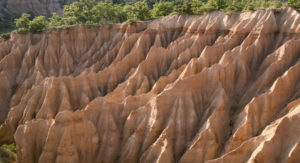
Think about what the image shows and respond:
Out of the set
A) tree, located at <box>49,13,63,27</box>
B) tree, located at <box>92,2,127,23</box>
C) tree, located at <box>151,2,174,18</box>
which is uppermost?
tree, located at <box>151,2,174,18</box>

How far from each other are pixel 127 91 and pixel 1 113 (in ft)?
49.1

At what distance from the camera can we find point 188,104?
2336cm

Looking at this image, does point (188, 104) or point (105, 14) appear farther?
point (105, 14)

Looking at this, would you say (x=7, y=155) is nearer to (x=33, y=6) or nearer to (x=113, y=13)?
(x=113, y=13)

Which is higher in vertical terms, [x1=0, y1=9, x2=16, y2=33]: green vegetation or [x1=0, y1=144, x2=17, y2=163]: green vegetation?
[x1=0, y1=144, x2=17, y2=163]: green vegetation

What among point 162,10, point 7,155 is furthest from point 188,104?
point 162,10

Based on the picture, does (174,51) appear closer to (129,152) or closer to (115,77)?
(115,77)

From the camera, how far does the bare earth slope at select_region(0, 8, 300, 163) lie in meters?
20.3

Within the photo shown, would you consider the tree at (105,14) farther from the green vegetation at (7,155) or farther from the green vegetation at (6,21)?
the green vegetation at (6,21)

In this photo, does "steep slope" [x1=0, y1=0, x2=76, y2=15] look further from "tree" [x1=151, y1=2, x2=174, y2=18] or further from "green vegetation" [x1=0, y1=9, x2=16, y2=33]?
"tree" [x1=151, y1=2, x2=174, y2=18]

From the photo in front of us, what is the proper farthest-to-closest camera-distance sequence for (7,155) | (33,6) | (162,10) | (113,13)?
(33,6), (113,13), (162,10), (7,155)

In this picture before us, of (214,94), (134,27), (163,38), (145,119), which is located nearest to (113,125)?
(145,119)

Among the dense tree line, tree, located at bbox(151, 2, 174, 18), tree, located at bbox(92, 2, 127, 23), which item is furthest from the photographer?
tree, located at bbox(92, 2, 127, 23)

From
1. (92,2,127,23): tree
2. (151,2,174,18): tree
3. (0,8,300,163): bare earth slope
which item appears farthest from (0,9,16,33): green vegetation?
(0,8,300,163): bare earth slope
